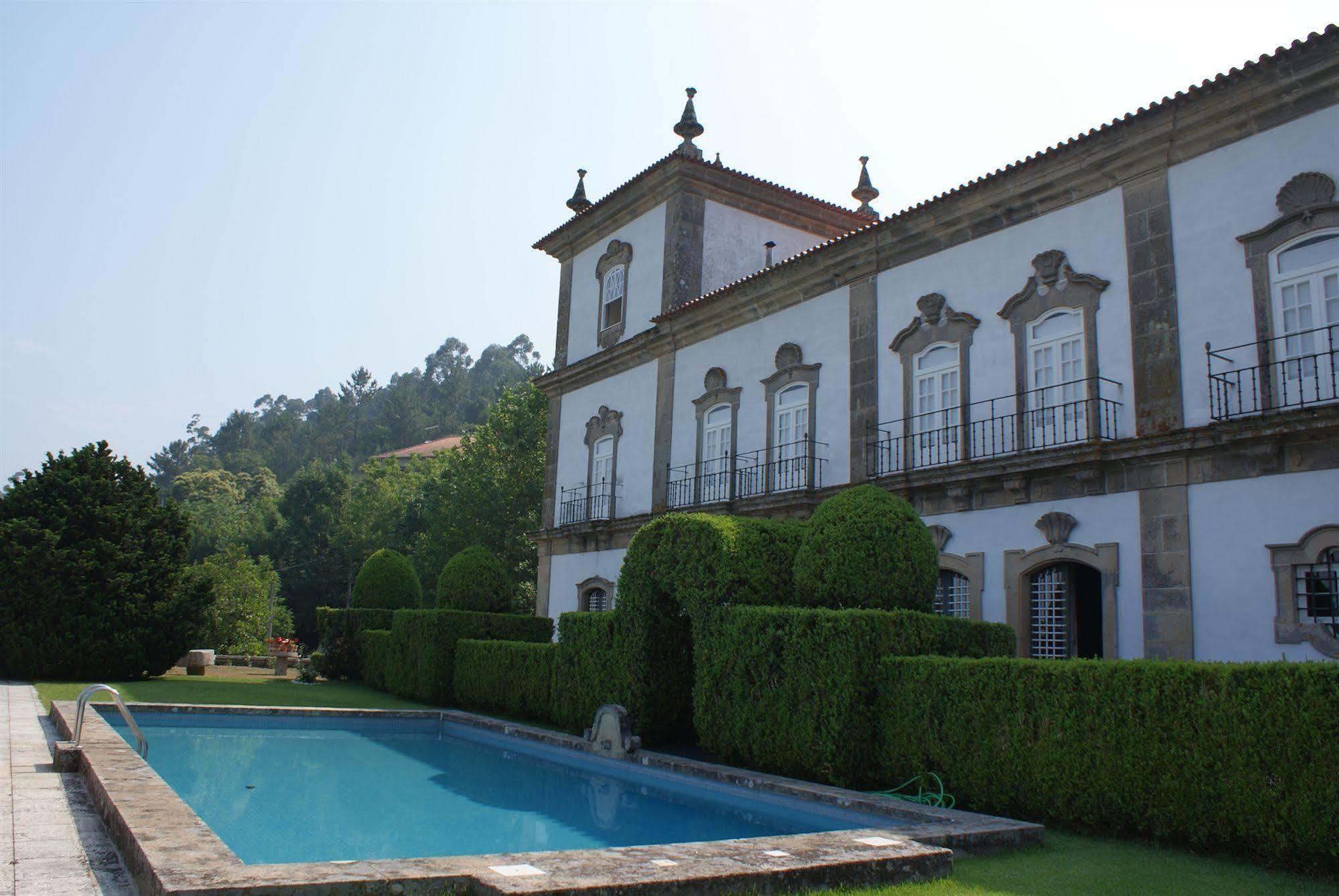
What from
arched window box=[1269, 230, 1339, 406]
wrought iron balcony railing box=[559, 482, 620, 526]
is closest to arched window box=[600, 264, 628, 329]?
wrought iron balcony railing box=[559, 482, 620, 526]

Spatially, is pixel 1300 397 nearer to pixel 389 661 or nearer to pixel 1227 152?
pixel 1227 152

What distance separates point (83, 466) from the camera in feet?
73.5

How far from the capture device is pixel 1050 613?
1373 cm

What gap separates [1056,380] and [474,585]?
1241 cm

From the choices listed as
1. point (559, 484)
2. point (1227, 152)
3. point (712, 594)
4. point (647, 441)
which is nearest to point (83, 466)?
point (559, 484)

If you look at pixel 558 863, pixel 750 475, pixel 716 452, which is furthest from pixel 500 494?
pixel 558 863

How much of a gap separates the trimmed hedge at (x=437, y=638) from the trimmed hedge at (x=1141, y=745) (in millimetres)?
11659

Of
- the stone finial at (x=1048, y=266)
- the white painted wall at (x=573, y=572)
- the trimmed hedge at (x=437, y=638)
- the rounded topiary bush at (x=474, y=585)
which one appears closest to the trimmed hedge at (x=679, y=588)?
the stone finial at (x=1048, y=266)

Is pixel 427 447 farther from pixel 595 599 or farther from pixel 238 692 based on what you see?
pixel 238 692

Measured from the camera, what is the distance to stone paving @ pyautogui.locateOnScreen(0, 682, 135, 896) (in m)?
5.54

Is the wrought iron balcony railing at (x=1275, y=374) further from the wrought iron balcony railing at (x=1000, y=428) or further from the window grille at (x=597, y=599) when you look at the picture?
the window grille at (x=597, y=599)

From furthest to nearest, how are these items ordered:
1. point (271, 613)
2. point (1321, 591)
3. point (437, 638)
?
point (271, 613) < point (437, 638) < point (1321, 591)

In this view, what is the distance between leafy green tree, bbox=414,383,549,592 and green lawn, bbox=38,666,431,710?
1729 cm

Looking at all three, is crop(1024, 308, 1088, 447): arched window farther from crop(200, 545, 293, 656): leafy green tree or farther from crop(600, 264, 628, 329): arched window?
crop(200, 545, 293, 656): leafy green tree
